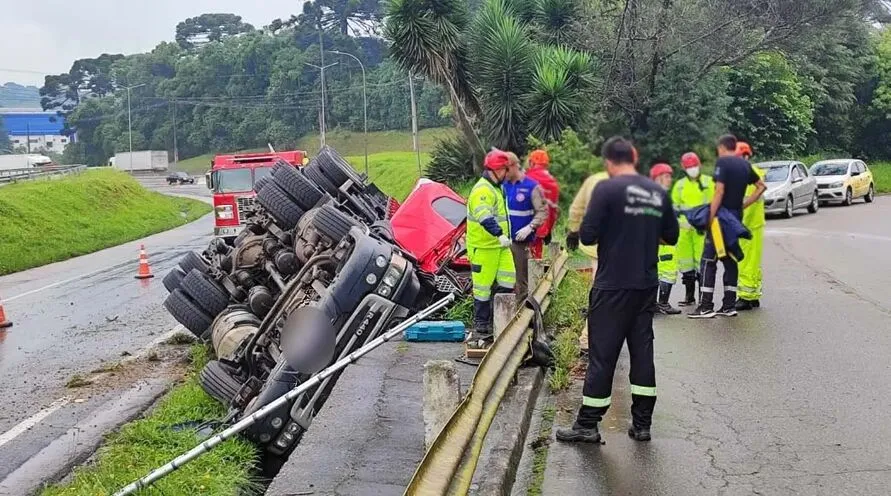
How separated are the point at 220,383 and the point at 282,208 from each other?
291 cm

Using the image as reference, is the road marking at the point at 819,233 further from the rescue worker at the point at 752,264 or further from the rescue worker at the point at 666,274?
the rescue worker at the point at 666,274

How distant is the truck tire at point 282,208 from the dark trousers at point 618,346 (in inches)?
219

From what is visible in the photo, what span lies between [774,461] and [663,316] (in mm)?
4444

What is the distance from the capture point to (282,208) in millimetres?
10312

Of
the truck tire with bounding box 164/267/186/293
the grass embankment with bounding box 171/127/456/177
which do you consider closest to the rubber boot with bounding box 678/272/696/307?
the truck tire with bounding box 164/267/186/293

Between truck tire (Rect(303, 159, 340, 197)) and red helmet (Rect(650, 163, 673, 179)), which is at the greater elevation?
red helmet (Rect(650, 163, 673, 179))

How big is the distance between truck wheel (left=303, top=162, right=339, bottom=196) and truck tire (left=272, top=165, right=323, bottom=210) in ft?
1.51

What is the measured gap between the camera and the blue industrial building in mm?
133625

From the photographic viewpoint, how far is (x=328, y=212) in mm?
8945

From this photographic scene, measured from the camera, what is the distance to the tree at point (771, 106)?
5.05 meters

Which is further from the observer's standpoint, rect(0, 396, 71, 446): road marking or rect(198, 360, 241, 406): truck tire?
rect(198, 360, 241, 406): truck tire

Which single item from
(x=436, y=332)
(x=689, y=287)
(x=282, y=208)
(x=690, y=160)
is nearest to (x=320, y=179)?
(x=282, y=208)

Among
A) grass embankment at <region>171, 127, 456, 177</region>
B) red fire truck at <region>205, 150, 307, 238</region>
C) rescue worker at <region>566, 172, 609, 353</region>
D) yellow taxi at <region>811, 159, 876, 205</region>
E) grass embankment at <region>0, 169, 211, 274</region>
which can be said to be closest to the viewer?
rescue worker at <region>566, 172, 609, 353</region>

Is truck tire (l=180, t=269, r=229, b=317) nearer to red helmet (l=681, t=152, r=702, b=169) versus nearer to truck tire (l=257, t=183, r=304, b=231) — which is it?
truck tire (l=257, t=183, r=304, b=231)
